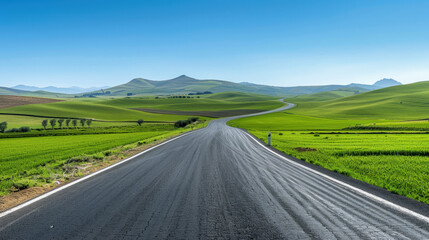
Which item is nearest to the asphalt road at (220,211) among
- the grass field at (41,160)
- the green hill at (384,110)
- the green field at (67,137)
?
the grass field at (41,160)

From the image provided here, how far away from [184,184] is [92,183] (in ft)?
8.96

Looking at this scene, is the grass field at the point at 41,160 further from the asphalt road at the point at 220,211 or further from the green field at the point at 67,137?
the asphalt road at the point at 220,211

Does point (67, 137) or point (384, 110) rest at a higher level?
point (67, 137)

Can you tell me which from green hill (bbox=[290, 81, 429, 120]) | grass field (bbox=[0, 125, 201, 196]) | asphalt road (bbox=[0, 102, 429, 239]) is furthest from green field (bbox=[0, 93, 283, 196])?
green hill (bbox=[290, 81, 429, 120])

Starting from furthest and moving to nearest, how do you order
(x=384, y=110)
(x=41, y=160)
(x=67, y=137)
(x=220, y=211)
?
(x=384, y=110), (x=67, y=137), (x=41, y=160), (x=220, y=211)

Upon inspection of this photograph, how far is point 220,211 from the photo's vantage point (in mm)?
4445

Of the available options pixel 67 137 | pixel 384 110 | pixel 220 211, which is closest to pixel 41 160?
pixel 220 211

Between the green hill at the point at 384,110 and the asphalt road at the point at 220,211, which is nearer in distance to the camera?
the asphalt road at the point at 220,211

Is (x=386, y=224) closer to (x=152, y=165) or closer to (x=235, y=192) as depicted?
(x=235, y=192)

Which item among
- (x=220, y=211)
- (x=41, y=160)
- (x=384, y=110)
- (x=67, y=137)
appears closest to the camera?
(x=220, y=211)

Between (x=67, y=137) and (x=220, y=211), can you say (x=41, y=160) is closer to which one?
(x=220, y=211)

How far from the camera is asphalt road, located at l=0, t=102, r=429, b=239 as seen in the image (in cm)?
362

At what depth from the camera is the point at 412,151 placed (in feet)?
39.0

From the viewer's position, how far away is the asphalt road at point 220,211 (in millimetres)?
3623
